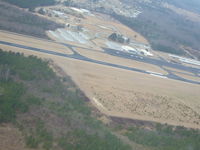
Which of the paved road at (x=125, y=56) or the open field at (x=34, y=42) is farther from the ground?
the open field at (x=34, y=42)

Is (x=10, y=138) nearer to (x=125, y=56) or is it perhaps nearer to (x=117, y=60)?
(x=117, y=60)

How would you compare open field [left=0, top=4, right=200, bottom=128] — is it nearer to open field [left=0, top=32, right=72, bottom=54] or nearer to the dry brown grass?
open field [left=0, top=32, right=72, bottom=54]

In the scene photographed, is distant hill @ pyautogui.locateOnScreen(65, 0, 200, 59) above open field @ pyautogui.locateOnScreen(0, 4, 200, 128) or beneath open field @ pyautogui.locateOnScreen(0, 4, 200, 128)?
above

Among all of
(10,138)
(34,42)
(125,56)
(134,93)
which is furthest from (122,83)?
(10,138)

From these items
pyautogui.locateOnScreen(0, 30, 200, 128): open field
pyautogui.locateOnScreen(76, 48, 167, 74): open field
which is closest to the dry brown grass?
pyautogui.locateOnScreen(0, 30, 200, 128): open field

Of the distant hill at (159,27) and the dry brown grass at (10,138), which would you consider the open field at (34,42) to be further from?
the distant hill at (159,27)

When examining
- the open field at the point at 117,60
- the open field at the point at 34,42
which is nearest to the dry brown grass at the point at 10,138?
the open field at the point at 34,42

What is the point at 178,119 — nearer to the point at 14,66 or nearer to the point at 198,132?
the point at 198,132

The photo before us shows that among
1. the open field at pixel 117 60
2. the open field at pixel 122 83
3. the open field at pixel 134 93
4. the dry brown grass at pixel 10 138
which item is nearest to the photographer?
the dry brown grass at pixel 10 138
